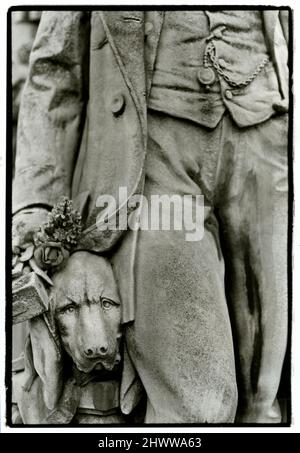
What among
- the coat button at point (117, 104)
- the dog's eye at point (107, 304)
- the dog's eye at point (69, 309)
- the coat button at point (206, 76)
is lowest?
the dog's eye at point (69, 309)

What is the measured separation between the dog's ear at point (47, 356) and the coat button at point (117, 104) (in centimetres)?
74

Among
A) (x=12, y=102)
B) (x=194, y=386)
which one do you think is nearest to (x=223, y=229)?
(x=194, y=386)

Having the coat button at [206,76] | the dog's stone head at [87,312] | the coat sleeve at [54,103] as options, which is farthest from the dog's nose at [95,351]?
the coat button at [206,76]

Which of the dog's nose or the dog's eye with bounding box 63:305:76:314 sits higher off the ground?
the dog's eye with bounding box 63:305:76:314

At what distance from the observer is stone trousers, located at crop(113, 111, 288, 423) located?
4.00 metres

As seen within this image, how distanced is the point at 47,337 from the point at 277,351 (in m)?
0.79

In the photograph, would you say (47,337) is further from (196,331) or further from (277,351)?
(277,351)

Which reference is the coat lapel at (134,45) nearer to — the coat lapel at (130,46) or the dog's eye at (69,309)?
the coat lapel at (130,46)

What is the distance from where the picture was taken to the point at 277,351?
13.6ft

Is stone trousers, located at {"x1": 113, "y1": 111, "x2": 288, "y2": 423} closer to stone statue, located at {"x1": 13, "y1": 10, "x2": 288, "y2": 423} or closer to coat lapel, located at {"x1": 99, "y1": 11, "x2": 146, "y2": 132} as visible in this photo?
stone statue, located at {"x1": 13, "y1": 10, "x2": 288, "y2": 423}

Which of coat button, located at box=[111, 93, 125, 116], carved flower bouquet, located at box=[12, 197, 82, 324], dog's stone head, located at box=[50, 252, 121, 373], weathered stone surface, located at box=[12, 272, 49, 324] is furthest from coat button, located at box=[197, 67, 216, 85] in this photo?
weathered stone surface, located at box=[12, 272, 49, 324]

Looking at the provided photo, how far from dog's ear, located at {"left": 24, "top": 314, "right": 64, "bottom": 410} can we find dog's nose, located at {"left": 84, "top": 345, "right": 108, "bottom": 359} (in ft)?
0.42

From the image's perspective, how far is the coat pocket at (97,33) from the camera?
416 cm

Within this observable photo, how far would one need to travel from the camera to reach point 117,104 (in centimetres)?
410
